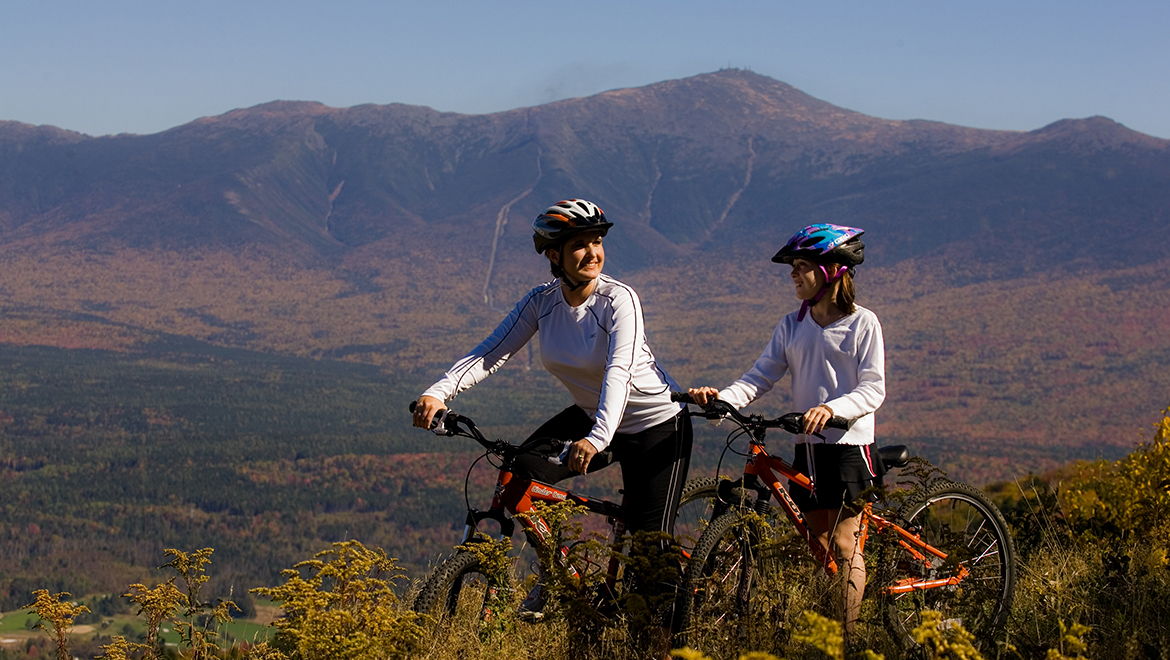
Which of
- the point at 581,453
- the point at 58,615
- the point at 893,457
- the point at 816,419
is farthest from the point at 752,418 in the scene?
the point at 58,615

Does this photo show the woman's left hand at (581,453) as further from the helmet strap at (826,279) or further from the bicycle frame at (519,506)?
the helmet strap at (826,279)

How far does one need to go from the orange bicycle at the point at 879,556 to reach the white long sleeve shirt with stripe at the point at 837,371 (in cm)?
16

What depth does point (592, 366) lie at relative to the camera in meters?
4.73

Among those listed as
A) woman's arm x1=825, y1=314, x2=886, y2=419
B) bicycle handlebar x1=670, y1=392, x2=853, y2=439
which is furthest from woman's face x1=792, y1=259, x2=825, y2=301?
bicycle handlebar x1=670, y1=392, x2=853, y2=439

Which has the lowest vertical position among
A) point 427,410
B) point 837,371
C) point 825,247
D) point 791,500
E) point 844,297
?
point 791,500

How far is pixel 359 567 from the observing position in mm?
4074

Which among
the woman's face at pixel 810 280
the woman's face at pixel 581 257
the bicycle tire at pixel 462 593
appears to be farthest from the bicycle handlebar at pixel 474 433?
the woman's face at pixel 810 280

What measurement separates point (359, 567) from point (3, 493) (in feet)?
549

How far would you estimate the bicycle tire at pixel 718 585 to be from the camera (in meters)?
4.50

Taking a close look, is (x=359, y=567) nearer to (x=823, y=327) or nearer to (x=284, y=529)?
(x=823, y=327)

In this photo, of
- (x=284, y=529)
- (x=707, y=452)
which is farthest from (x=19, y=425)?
(x=707, y=452)

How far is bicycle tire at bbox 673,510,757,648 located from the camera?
4.50 meters

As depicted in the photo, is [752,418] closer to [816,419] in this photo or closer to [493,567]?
[816,419]

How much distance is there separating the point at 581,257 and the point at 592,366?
18.4 inches
